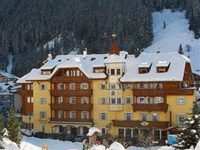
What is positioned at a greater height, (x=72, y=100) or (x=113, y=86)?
(x=113, y=86)

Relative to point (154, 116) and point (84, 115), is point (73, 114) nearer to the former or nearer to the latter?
point (84, 115)

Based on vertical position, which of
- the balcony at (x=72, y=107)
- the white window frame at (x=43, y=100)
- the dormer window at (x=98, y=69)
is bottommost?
the balcony at (x=72, y=107)

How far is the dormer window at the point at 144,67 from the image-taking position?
54.2 metres

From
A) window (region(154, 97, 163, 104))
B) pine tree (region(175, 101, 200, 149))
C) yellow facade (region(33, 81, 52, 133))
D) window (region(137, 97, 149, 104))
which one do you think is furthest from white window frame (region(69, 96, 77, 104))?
pine tree (region(175, 101, 200, 149))

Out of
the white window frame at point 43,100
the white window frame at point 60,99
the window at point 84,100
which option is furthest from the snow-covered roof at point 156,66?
the white window frame at point 43,100

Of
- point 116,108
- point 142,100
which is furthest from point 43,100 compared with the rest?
point 142,100

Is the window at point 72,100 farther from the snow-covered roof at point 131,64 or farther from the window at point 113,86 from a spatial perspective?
the window at point 113,86

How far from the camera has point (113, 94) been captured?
55719mm

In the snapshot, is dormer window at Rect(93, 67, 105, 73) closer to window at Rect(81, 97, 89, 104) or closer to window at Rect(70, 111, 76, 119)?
window at Rect(81, 97, 89, 104)

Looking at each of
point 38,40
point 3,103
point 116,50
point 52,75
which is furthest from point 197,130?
point 38,40

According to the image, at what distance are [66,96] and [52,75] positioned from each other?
→ 3.30 m

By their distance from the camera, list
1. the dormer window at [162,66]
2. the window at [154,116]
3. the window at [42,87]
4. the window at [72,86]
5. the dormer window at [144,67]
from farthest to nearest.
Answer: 1. the window at [42,87]
2. the window at [72,86]
3. the dormer window at [144,67]
4. the dormer window at [162,66]
5. the window at [154,116]

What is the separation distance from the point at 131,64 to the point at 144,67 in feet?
8.49

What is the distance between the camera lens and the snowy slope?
128m
